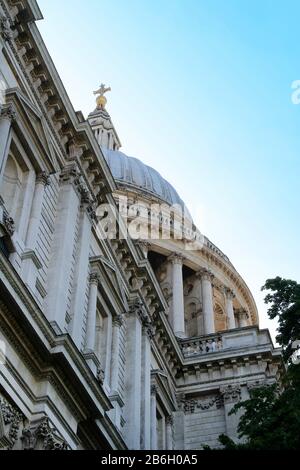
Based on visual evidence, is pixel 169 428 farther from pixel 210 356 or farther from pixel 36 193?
pixel 36 193

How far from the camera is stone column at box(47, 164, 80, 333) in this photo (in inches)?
738

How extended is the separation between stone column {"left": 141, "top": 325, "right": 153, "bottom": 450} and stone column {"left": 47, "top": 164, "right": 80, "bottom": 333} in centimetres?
555

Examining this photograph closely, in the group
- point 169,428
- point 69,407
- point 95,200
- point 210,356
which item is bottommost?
point 69,407

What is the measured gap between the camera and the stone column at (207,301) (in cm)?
4194

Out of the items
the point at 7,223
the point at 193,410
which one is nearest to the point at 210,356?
the point at 193,410

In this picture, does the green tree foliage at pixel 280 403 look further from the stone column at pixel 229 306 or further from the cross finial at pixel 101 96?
the cross finial at pixel 101 96

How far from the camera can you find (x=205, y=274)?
4512cm

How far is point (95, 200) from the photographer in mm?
23609

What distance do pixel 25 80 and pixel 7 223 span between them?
4.74 meters

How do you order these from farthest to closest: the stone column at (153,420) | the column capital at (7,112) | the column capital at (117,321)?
the stone column at (153,420) → the column capital at (117,321) → the column capital at (7,112)

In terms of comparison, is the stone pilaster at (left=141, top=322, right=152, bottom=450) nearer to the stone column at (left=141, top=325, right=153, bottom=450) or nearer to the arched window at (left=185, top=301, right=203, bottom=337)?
the stone column at (left=141, top=325, right=153, bottom=450)

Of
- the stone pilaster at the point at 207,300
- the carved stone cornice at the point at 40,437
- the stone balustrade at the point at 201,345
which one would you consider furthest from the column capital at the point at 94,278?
the stone pilaster at the point at 207,300

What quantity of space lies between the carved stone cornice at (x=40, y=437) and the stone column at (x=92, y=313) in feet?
13.9
